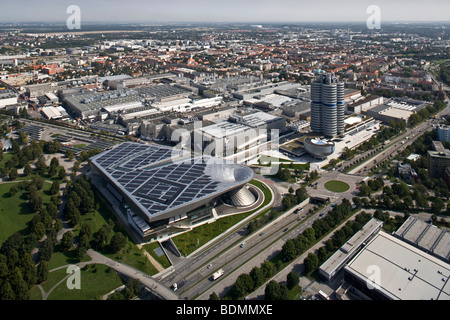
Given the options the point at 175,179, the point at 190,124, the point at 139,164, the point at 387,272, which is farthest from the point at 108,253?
the point at 190,124

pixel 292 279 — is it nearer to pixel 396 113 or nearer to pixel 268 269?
pixel 268 269

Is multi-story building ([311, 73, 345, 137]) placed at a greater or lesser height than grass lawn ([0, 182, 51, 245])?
greater

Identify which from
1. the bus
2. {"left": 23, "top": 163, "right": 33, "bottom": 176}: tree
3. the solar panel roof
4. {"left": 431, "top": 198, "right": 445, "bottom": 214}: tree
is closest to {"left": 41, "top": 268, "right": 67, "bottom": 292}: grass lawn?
the solar panel roof

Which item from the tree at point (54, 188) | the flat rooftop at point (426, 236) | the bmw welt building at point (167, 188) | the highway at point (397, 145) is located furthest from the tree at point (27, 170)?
the flat rooftop at point (426, 236)

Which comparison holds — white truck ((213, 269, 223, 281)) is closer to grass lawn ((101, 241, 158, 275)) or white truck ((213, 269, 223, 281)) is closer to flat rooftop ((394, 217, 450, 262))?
grass lawn ((101, 241, 158, 275))

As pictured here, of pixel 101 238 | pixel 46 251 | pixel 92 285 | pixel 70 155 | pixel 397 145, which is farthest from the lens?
pixel 397 145

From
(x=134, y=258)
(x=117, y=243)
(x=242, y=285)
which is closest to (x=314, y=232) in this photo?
(x=242, y=285)
